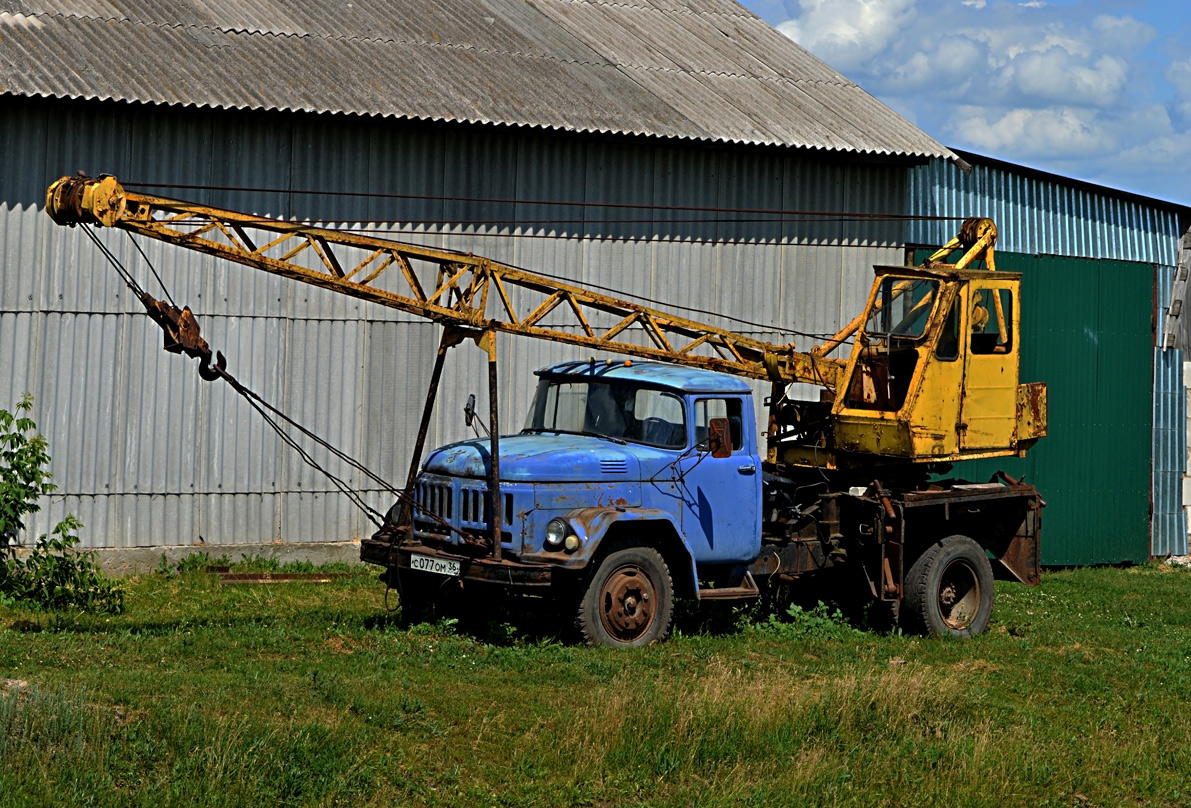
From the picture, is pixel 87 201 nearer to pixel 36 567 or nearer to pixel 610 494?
pixel 36 567

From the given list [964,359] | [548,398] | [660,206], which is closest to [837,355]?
[660,206]

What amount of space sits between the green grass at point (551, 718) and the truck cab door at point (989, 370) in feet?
7.31

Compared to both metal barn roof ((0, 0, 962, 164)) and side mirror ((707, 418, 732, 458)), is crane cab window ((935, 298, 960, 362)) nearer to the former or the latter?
side mirror ((707, 418, 732, 458))

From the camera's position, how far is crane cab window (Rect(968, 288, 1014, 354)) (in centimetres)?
1432

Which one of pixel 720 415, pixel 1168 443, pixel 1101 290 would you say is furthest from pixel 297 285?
pixel 1168 443

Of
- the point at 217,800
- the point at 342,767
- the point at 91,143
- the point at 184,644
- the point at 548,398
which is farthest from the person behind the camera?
the point at 91,143

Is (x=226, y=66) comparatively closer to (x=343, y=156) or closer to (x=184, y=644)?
(x=343, y=156)

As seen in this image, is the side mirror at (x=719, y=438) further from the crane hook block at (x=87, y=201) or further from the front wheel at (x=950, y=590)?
the crane hook block at (x=87, y=201)

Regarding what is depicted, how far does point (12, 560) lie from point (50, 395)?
2258 millimetres

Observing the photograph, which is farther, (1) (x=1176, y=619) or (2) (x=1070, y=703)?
(1) (x=1176, y=619)

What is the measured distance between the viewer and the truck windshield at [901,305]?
14.3 m

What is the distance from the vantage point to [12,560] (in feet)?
45.4

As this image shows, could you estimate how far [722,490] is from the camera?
12914 millimetres

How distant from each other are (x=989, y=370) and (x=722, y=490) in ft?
11.0
